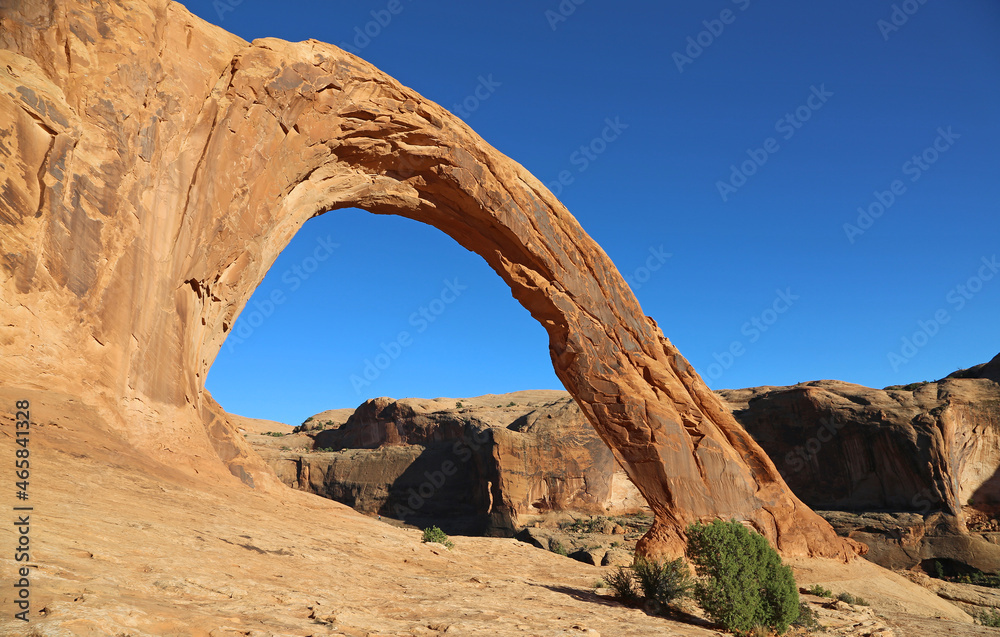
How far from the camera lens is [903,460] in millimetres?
23797

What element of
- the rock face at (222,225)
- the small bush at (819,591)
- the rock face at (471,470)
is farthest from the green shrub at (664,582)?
the rock face at (471,470)

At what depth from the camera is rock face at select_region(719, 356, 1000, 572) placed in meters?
21.7

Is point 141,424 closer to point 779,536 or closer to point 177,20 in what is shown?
point 177,20

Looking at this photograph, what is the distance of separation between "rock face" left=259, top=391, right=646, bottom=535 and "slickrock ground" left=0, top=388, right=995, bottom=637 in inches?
899

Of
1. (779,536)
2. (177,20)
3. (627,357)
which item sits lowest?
(779,536)

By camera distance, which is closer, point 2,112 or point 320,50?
point 2,112

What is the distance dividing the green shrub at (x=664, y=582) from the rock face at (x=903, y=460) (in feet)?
60.1

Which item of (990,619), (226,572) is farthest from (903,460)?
(226,572)

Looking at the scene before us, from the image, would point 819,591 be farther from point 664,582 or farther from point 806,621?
point 664,582

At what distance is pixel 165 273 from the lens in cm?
884

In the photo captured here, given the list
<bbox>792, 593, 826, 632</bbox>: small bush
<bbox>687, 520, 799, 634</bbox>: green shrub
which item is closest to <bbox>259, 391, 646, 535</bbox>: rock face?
<bbox>792, 593, 826, 632</bbox>: small bush

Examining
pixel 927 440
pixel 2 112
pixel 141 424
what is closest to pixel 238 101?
pixel 2 112

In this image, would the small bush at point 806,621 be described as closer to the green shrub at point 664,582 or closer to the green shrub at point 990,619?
the green shrub at point 664,582

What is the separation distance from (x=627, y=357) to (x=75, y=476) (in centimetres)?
1266
